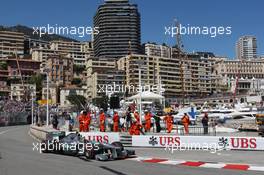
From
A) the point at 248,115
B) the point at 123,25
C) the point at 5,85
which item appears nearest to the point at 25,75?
the point at 5,85

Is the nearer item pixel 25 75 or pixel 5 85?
pixel 5 85

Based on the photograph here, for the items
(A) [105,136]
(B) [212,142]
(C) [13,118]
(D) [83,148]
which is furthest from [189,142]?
(C) [13,118]

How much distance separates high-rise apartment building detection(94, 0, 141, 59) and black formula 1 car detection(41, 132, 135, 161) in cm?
8295

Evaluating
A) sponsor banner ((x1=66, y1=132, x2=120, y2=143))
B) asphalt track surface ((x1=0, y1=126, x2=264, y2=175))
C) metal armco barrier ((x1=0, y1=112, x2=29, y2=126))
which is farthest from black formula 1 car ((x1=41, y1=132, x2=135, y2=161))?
metal armco barrier ((x1=0, y1=112, x2=29, y2=126))

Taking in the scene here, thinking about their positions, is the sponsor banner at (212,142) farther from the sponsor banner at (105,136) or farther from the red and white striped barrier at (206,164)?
the red and white striped barrier at (206,164)

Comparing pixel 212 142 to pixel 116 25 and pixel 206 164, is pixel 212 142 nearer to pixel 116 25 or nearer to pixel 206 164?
pixel 206 164

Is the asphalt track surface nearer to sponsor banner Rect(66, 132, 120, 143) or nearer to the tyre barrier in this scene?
the tyre barrier

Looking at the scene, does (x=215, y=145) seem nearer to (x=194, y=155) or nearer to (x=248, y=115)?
(x=194, y=155)

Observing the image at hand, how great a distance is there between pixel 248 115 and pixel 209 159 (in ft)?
148

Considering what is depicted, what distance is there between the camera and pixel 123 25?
119 m

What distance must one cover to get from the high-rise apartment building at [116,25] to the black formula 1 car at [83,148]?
82946 mm

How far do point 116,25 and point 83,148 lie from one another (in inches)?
3583

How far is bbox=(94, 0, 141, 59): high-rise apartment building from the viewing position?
113963 mm

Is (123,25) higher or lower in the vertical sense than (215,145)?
higher
